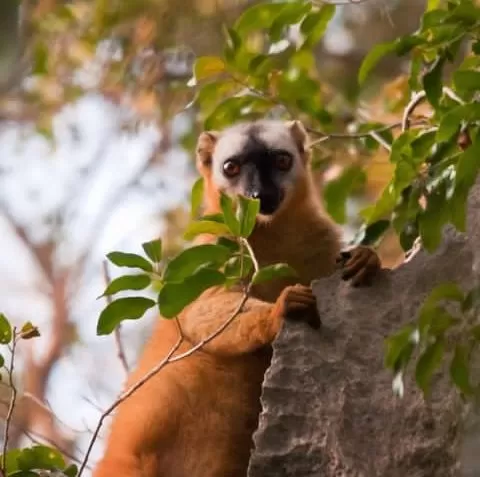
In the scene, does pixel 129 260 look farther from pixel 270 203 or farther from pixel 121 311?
pixel 270 203

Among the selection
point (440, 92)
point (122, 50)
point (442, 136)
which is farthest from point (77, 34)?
point (442, 136)

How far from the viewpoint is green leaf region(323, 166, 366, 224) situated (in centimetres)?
526

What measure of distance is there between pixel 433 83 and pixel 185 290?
1.41 meters

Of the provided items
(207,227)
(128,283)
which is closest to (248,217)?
(207,227)

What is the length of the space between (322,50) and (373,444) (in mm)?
9321

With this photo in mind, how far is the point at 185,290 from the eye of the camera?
3.28 metres

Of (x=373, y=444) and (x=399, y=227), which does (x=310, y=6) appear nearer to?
(x=399, y=227)

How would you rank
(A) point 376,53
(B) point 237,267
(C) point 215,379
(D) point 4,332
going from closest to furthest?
(B) point 237,267 < (D) point 4,332 < (A) point 376,53 < (C) point 215,379

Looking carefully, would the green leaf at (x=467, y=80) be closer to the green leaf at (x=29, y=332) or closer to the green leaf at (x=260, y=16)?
the green leaf at (x=260, y=16)

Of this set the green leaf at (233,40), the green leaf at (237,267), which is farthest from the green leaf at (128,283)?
the green leaf at (233,40)

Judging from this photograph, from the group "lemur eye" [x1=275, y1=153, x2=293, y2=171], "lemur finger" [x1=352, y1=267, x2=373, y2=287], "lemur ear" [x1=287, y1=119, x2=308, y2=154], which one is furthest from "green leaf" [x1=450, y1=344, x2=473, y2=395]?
"lemur ear" [x1=287, y1=119, x2=308, y2=154]

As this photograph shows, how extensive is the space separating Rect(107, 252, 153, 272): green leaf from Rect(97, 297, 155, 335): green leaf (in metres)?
0.10

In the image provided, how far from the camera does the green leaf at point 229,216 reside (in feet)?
11.3

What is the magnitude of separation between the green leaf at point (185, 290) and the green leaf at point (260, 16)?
161 centimetres
